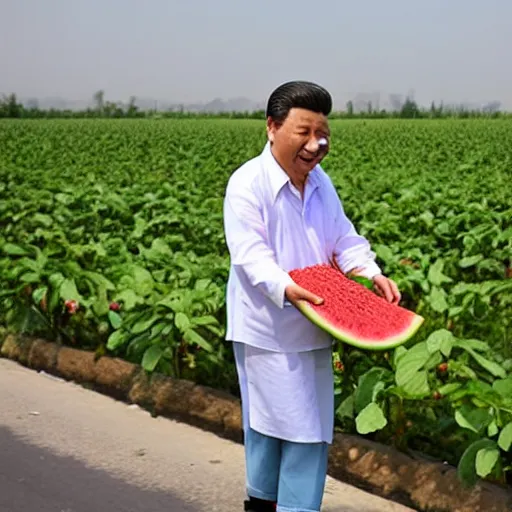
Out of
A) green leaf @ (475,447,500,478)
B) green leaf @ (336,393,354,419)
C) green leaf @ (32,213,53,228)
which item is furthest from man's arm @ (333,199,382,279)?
green leaf @ (32,213,53,228)

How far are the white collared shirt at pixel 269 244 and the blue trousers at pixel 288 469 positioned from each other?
31 cm

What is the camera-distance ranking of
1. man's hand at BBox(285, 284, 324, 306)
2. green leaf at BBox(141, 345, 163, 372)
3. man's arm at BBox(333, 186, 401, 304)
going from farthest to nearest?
green leaf at BBox(141, 345, 163, 372)
man's arm at BBox(333, 186, 401, 304)
man's hand at BBox(285, 284, 324, 306)

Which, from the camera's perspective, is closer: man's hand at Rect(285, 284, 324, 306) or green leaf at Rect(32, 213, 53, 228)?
man's hand at Rect(285, 284, 324, 306)

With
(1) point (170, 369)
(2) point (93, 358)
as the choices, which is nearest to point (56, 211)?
(2) point (93, 358)

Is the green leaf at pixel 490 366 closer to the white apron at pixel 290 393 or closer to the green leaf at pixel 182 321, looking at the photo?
the white apron at pixel 290 393

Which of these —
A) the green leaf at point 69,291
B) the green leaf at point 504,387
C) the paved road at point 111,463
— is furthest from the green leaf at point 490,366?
the green leaf at point 69,291

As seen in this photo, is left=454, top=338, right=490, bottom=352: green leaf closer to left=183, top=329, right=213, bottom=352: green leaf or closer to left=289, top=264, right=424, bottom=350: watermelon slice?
left=289, top=264, right=424, bottom=350: watermelon slice

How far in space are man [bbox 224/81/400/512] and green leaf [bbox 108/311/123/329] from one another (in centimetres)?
285

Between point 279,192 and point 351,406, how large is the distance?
1.73m

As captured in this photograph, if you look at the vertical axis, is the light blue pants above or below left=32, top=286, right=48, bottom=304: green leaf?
above

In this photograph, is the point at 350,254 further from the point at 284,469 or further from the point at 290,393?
the point at 284,469

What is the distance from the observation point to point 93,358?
6.81 m

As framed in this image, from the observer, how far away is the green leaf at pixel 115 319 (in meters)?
6.65

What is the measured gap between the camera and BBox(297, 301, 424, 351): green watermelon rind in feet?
11.7
